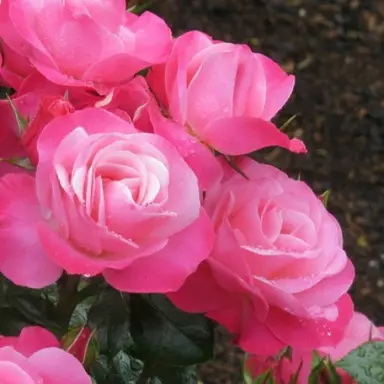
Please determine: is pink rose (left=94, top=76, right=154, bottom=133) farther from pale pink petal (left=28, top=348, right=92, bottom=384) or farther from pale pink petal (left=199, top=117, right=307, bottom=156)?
pale pink petal (left=28, top=348, right=92, bottom=384)

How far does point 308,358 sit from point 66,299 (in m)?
0.18

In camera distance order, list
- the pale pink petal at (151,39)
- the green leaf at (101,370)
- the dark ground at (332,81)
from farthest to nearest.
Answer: the dark ground at (332,81)
the green leaf at (101,370)
the pale pink petal at (151,39)

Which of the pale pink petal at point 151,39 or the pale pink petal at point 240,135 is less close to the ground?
the pale pink petal at point 151,39

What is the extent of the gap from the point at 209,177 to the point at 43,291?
0.63 ft

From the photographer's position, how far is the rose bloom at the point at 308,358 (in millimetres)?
591

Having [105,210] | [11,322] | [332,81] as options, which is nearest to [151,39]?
[105,210]

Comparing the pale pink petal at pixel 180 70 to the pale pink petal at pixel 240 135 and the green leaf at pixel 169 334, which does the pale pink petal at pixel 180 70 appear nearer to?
the pale pink petal at pixel 240 135

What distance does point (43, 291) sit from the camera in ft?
2.06

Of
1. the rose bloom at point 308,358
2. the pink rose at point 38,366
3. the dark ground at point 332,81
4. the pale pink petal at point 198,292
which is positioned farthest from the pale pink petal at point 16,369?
the dark ground at point 332,81

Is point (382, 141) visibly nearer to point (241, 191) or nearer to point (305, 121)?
point (305, 121)

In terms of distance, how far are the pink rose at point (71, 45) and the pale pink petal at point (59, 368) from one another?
0.55 ft

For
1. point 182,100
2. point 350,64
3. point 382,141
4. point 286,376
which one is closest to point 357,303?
point 382,141

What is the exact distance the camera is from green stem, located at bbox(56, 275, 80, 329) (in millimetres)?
578

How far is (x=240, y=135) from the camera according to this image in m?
0.52
